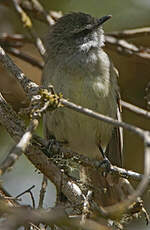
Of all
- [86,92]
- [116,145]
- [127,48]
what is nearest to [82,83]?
[86,92]

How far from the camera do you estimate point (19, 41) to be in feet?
17.9

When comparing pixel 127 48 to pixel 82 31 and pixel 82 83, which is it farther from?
pixel 82 83

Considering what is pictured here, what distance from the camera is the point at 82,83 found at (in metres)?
4.50

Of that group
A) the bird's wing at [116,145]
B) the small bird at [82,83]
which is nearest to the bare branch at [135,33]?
the small bird at [82,83]

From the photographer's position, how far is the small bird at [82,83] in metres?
4.52

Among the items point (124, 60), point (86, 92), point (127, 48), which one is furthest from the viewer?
point (124, 60)

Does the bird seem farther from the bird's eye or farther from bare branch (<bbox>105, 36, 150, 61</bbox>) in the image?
bare branch (<bbox>105, 36, 150, 61</bbox>)

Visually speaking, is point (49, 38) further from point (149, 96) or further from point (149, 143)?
point (149, 143)

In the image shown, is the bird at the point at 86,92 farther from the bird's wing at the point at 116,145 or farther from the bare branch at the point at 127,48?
the bare branch at the point at 127,48

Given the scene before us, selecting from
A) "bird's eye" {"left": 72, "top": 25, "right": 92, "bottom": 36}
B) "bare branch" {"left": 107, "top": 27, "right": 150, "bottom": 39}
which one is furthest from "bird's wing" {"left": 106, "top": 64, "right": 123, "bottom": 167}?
"bird's eye" {"left": 72, "top": 25, "right": 92, "bottom": 36}

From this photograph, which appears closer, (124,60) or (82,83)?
(82,83)

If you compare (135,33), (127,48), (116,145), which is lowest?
(116,145)

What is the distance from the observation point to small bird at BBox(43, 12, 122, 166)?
4520 mm

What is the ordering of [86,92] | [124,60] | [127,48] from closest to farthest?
[86,92]
[127,48]
[124,60]
